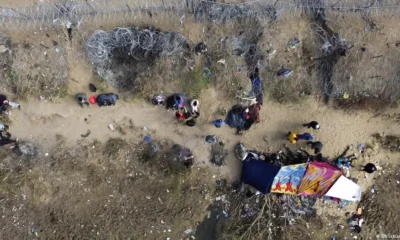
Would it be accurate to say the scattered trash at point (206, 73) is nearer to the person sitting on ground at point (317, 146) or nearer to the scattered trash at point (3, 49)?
the person sitting on ground at point (317, 146)

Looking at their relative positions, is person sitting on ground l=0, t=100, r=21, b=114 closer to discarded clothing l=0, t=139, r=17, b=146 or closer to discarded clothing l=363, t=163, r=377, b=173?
discarded clothing l=0, t=139, r=17, b=146

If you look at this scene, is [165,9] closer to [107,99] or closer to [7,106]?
[107,99]

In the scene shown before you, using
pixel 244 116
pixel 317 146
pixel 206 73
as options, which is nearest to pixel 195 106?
pixel 206 73

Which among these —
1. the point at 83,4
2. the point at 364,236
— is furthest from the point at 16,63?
the point at 364,236

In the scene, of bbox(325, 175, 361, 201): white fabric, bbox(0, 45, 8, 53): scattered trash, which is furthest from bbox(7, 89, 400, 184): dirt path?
bbox(0, 45, 8, 53): scattered trash

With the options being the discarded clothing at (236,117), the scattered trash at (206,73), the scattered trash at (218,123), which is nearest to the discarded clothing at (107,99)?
the scattered trash at (206,73)

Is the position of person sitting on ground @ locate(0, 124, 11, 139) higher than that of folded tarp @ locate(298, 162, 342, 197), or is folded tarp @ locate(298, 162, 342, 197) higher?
person sitting on ground @ locate(0, 124, 11, 139)

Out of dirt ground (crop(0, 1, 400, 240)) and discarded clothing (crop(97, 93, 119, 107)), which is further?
dirt ground (crop(0, 1, 400, 240))
